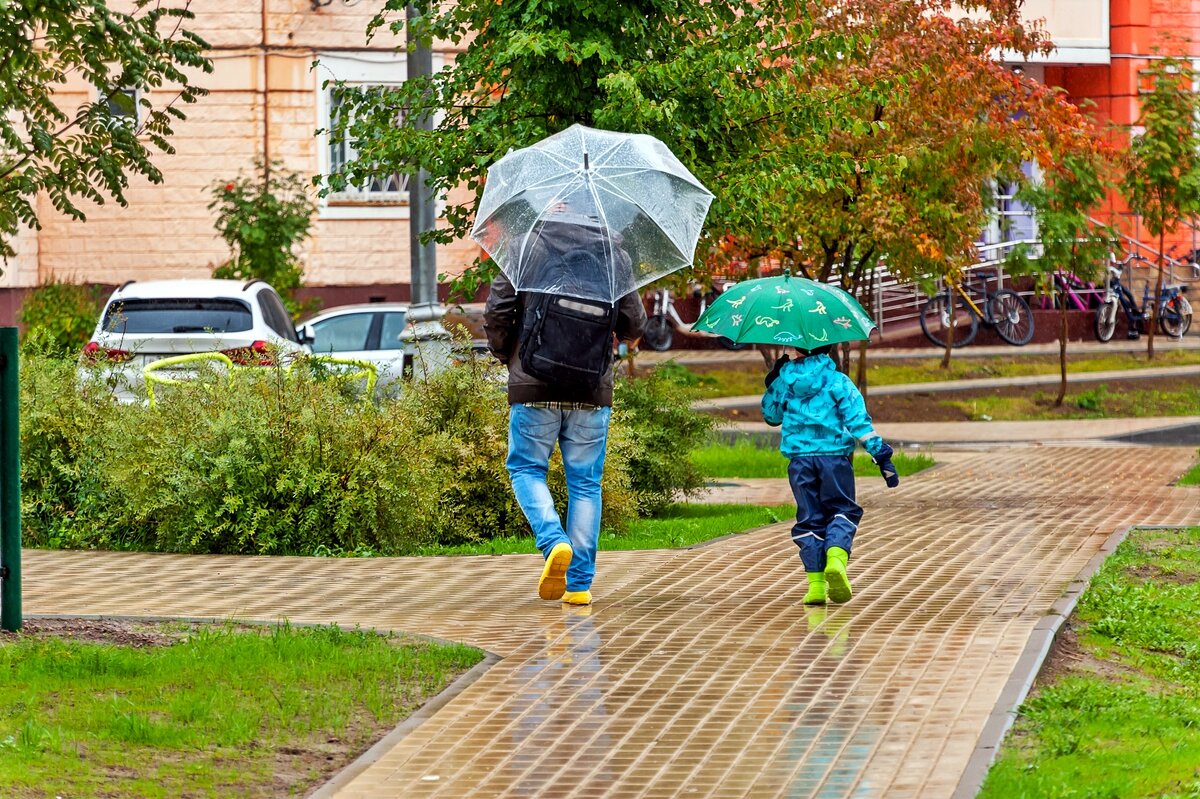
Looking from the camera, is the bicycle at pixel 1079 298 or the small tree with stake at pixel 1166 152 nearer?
the small tree with stake at pixel 1166 152

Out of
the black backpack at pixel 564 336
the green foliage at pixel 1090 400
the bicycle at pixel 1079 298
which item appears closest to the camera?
the black backpack at pixel 564 336

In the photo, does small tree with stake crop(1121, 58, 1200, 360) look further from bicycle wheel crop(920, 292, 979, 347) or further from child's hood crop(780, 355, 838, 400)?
child's hood crop(780, 355, 838, 400)

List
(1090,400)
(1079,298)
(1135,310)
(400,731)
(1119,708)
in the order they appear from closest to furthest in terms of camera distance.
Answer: (400,731), (1119,708), (1090,400), (1135,310), (1079,298)

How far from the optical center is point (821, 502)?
8.44 m

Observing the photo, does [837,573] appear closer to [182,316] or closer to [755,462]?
[755,462]

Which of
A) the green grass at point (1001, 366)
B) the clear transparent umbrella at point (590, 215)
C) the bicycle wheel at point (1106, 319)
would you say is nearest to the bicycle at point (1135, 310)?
the bicycle wheel at point (1106, 319)

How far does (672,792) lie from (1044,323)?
82.2 feet

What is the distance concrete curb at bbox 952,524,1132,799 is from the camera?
5402 millimetres

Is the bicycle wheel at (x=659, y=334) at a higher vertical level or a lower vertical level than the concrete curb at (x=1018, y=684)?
higher

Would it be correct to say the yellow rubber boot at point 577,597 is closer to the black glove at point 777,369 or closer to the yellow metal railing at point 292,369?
the black glove at point 777,369

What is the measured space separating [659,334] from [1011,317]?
18.8ft

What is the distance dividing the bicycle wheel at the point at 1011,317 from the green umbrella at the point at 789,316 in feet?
67.1

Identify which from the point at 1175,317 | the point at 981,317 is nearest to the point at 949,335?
the point at 981,317

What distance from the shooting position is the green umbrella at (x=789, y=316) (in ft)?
27.1
